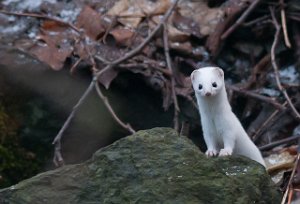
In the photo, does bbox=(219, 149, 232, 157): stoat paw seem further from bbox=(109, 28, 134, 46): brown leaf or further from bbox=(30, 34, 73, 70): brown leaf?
bbox=(109, 28, 134, 46): brown leaf

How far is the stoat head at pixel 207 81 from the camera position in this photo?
4.50 metres

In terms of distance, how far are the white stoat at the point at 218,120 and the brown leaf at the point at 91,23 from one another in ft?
5.93

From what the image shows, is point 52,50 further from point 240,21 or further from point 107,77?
point 240,21

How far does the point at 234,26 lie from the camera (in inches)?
255

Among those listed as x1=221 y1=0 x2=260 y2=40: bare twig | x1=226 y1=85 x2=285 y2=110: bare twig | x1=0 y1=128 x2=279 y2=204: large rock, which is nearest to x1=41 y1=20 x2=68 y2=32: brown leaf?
x1=221 y1=0 x2=260 y2=40: bare twig

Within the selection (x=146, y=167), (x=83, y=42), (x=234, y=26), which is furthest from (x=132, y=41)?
(x=146, y=167)

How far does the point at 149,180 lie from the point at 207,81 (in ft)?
2.53

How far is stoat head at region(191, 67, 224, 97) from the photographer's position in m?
4.50

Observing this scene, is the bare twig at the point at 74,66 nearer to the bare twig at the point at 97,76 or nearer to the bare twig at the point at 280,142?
the bare twig at the point at 97,76

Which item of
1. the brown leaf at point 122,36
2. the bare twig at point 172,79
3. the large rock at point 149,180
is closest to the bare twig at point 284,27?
the bare twig at point 172,79

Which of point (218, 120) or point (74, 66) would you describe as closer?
point (218, 120)

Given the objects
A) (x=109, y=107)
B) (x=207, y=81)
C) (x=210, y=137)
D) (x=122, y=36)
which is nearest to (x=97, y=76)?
(x=109, y=107)

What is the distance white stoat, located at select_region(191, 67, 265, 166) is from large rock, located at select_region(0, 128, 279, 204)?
0.49 meters

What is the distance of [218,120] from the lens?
4773 mm
